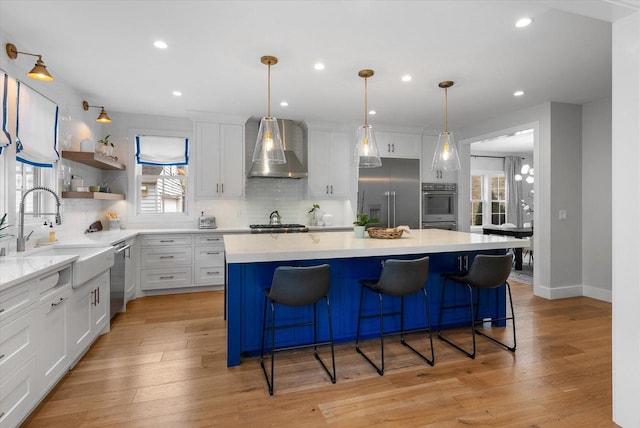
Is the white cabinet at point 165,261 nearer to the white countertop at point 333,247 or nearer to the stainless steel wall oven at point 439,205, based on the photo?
the white countertop at point 333,247

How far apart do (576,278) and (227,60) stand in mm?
5197

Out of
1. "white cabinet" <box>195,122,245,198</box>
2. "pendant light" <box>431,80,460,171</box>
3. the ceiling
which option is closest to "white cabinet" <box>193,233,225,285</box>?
"white cabinet" <box>195,122,245,198</box>

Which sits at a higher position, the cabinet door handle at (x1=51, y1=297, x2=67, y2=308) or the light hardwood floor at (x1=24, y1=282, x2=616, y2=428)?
the cabinet door handle at (x1=51, y1=297, x2=67, y2=308)

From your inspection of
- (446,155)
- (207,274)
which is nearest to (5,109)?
(207,274)

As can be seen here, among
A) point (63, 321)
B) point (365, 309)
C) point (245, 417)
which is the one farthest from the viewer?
point (365, 309)

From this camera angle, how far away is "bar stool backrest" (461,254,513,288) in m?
2.71

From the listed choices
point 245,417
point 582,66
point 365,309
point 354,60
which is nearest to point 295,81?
point 354,60

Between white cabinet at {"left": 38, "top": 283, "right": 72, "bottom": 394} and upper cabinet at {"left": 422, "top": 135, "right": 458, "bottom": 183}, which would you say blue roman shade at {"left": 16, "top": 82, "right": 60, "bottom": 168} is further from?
upper cabinet at {"left": 422, "top": 135, "right": 458, "bottom": 183}

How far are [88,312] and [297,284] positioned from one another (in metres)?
1.87

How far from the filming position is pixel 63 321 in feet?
7.64

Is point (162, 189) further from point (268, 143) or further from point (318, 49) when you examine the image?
point (318, 49)

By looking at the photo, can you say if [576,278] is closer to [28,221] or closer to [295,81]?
[295,81]

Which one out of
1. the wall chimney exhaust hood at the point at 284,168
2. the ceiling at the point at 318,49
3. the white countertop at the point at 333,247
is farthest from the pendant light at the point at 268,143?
the wall chimney exhaust hood at the point at 284,168
